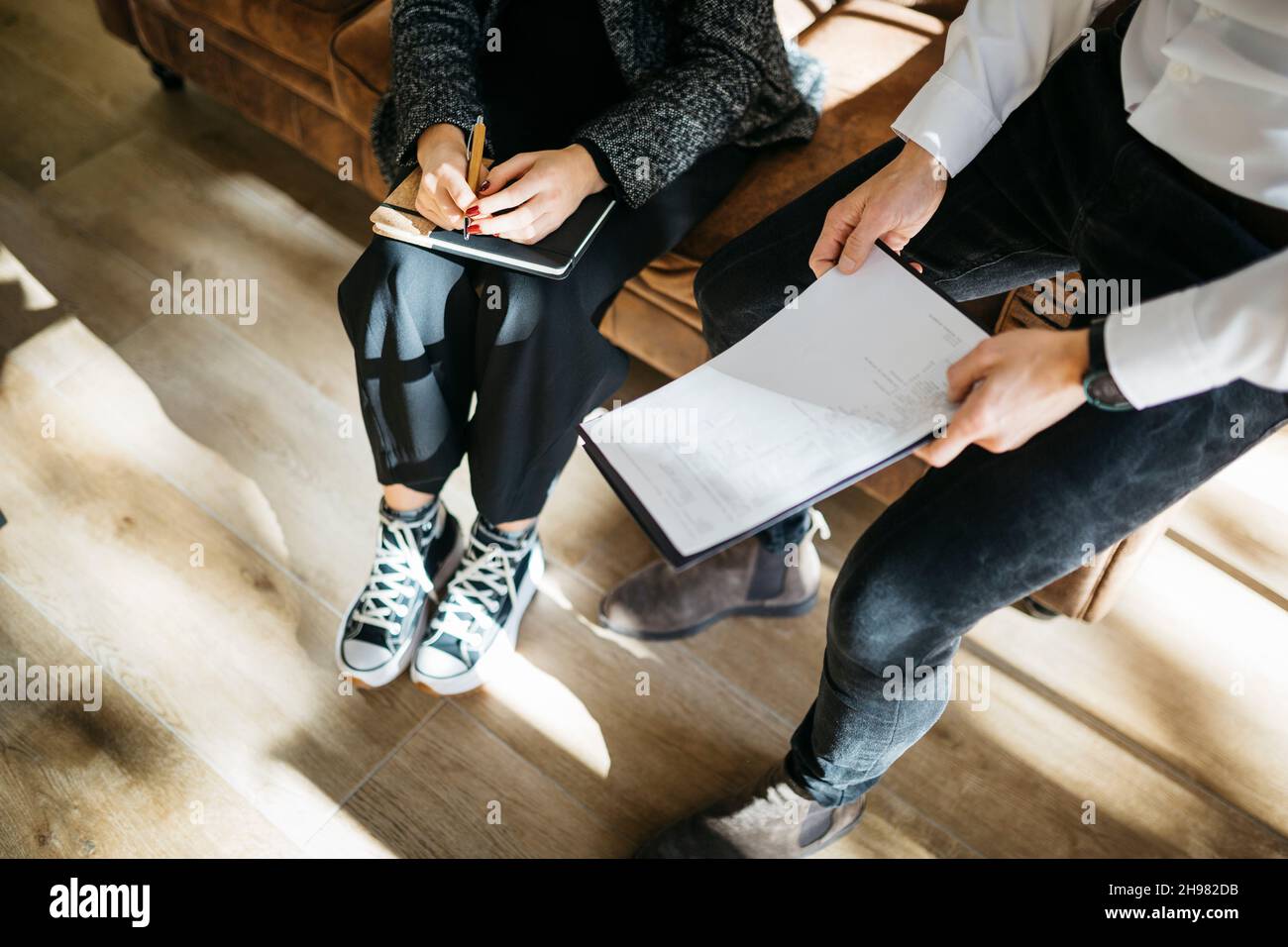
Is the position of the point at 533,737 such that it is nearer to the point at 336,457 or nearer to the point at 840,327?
the point at 336,457

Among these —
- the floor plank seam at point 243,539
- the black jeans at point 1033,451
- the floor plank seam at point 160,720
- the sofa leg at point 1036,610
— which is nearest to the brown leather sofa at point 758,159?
the sofa leg at point 1036,610

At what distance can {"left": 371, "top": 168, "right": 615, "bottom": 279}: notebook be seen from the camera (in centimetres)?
93

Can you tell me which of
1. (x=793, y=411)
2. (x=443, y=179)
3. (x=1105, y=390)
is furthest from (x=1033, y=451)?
(x=443, y=179)

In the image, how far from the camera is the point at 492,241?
94cm

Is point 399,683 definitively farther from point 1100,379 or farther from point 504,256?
point 1100,379

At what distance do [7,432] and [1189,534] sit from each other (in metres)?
1.69

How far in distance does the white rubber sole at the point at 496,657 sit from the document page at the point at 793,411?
0.51m

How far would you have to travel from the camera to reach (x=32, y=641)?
46.3 inches

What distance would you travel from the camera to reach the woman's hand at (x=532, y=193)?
93 centimetres

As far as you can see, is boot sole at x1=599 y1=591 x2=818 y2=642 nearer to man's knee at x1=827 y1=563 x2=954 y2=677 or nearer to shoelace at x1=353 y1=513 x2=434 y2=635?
shoelace at x1=353 y1=513 x2=434 y2=635

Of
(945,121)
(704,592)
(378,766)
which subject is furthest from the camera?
(704,592)

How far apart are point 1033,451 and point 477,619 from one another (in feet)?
2.27

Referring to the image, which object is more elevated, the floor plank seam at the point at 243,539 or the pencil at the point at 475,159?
the pencil at the point at 475,159

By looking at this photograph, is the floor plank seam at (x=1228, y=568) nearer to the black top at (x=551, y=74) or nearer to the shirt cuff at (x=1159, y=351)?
the shirt cuff at (x=1159, y=351)
